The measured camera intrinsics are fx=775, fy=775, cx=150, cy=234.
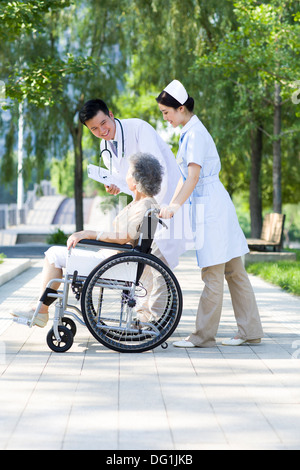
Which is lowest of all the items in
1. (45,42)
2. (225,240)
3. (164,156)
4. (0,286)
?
(0,286)

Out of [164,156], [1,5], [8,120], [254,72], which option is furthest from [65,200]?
[164,156]

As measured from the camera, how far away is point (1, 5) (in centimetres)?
1037

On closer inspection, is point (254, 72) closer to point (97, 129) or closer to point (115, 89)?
point (115, 89)

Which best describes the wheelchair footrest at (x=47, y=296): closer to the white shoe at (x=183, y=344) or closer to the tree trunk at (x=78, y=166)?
the white shoe at (x=183, y=344)

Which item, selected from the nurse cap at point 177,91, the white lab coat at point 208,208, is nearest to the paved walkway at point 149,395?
the white lab coat at point 208,208

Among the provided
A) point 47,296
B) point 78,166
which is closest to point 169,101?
point 47,296

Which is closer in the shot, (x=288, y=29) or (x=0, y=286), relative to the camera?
(x=0, y=286)

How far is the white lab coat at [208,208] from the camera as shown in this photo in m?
5.41

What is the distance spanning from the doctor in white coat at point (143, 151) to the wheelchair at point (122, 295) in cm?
36

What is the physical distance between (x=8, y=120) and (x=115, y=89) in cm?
302

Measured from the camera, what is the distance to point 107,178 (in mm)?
5754

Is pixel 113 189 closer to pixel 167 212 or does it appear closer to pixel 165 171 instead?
pixel 165 171

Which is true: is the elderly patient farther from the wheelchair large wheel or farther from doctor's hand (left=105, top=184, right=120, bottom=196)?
doctor's hand (left=105, top=184, right=120, bottom=196)

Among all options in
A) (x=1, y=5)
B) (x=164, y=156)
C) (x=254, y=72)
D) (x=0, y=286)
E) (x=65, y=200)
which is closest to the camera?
(x=164, y=156)
